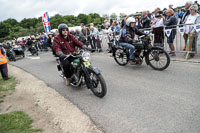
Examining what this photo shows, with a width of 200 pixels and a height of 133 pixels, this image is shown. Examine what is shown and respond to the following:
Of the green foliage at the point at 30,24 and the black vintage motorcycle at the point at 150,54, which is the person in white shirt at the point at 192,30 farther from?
the green foliage at the point at 30,24

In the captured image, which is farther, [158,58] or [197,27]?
[197,27]

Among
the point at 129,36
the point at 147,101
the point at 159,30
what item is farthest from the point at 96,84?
the point at 159,30

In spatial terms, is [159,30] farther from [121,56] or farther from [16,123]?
[16,123]

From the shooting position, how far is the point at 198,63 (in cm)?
565

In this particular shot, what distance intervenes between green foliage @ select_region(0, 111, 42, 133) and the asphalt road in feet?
3.87

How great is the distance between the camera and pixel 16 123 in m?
3.15

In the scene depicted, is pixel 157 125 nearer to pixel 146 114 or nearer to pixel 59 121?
pixel 146 114

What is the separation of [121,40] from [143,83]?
2.37 metres

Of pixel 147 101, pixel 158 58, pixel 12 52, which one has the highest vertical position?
pixel 12 52

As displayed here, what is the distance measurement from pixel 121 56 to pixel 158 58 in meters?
1.70

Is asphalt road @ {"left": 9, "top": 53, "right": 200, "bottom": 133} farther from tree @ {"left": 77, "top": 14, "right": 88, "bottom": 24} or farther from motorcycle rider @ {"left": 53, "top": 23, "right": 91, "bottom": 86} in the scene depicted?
tree @ {"left": 77, "top": 14, "right": 88, "bottom": 24}

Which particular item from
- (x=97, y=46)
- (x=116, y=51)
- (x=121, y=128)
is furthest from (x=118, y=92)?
(x=97, y=46)

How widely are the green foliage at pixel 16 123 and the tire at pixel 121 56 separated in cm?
438

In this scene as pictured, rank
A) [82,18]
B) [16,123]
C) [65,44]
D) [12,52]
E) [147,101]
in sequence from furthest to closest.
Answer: [82,18] → [12,52] → [65,44] → [147,101] → [16,123]
